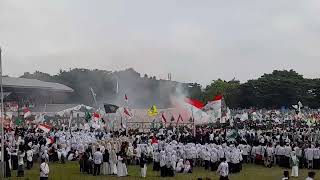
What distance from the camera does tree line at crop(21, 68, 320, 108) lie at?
80.5 metres


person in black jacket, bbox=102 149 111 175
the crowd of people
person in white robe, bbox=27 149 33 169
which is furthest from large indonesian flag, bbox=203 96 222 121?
person in white robe, bbox=27 149 33 169

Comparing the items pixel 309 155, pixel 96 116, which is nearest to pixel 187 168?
pixel 309 155

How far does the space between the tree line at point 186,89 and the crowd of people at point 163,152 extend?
112 ft

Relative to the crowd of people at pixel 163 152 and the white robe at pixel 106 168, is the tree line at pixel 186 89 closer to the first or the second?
the crowd of people at pixel 163 152

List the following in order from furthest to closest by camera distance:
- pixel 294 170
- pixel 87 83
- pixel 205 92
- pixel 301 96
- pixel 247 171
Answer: pixel 87 83 < pixel 205 92 < pixel 301 96 < pixel 247 171 < pixel 294 170

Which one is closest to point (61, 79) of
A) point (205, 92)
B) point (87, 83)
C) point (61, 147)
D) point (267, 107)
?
point (87, 83)

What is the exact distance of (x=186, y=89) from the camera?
91375 millimetres

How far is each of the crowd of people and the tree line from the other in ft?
112

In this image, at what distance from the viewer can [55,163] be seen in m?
31.2

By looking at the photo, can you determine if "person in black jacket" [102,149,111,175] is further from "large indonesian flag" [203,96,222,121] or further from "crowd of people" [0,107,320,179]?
"large indonesian flag" [203,96,222,121]

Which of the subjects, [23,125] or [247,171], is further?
[23,125]

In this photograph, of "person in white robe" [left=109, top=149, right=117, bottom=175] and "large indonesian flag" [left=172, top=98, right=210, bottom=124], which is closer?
"person in white robe" [left=109, top=149, right=117, bottom=175]

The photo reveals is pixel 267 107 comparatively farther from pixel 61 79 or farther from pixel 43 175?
pixel 43 175

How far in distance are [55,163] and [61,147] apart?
1.33 meters
